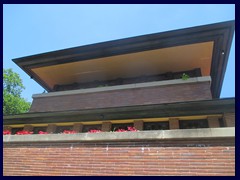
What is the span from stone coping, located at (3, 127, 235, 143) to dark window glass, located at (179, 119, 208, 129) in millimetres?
2685

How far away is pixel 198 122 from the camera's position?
23.2ft

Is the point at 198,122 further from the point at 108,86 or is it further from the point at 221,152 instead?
the point at 108,86

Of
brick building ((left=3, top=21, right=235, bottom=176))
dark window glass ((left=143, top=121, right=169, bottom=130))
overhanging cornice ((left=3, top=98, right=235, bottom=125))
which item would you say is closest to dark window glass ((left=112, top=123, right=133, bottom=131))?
brick building ((left=3, top=21, right=235, bottom=176))

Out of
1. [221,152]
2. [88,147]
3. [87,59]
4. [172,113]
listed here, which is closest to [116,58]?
[87,59]

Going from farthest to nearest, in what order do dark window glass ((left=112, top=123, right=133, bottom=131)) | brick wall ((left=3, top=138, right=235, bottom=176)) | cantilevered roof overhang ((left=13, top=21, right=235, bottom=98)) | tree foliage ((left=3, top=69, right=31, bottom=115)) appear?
tree foliage ((left=3, top=69, right=31, bottom=115))
dark window glass ((left=112, top=123, right=133, bottom=131))
cantilevered roof overhang ((left=13, top=21, right=235, bottom=98))
brick wall ((left=3, top=138, right=235, bottom=176))

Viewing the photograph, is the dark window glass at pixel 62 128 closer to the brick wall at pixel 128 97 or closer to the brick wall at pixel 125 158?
the brick wall at pixel 128 97

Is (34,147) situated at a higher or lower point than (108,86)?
lower

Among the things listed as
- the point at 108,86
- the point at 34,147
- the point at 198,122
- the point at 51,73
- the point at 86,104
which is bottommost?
the point at 34,147

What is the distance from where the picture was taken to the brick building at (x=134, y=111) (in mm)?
4355

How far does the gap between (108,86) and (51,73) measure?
3.18 m

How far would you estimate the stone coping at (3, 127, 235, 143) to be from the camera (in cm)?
434

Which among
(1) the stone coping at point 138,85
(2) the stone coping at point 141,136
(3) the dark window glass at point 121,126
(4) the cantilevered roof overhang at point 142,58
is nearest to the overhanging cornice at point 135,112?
(3) the dark window glass at point 121,126

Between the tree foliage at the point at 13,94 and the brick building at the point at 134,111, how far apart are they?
499 inches

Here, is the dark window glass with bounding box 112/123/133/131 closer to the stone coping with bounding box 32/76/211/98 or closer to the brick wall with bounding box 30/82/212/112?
the brick wall with bounding box 30/82/212/112
